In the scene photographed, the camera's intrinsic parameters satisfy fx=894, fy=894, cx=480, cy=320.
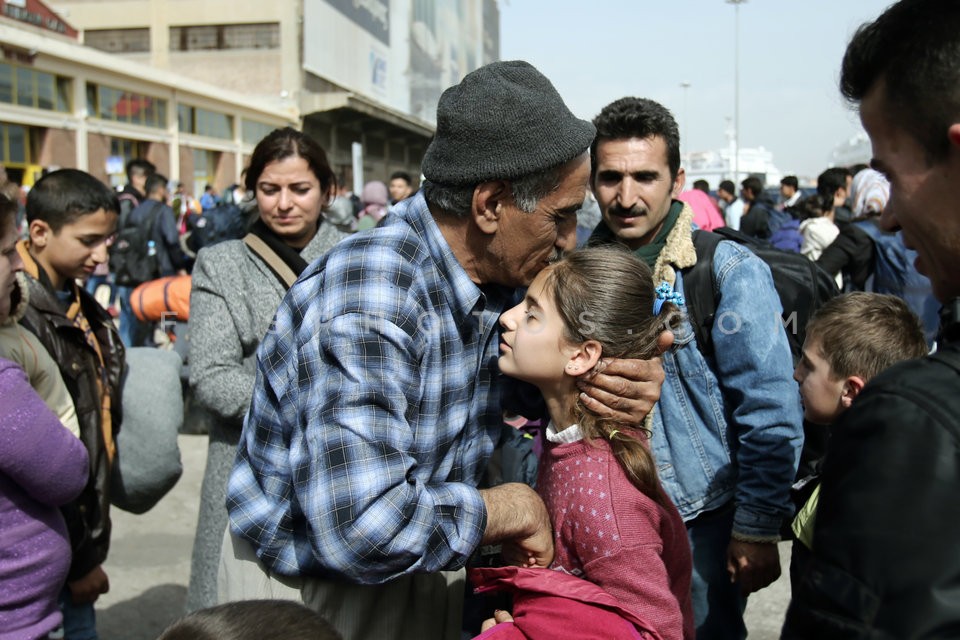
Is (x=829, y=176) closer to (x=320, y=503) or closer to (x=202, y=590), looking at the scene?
(x=202, y=590)

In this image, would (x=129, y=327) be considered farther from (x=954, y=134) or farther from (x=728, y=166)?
(x=728, y=166)

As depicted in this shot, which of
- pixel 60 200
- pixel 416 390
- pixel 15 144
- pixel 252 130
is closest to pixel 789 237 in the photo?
pixel 60 200

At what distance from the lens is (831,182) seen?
7.80m

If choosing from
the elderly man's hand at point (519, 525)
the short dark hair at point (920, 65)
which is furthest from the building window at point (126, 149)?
the short dark hair at point (920, 65)

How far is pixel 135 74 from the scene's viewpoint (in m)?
22.7

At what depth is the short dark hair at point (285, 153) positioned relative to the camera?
3.42 metres

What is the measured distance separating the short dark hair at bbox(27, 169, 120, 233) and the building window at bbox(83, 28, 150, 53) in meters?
35.6

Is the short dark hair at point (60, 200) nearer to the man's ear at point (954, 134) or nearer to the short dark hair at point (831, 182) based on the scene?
the man's ear at point (954, 134)

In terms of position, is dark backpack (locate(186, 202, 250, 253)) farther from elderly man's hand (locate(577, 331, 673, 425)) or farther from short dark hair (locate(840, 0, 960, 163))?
short dark hair (locate(840, 0, 960, 163))

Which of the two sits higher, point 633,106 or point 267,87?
point 267,87

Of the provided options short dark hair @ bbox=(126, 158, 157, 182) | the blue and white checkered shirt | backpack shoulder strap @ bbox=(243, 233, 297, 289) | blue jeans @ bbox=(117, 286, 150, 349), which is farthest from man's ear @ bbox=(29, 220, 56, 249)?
short dark hair @ bbox=(126, 158, 157, 182)

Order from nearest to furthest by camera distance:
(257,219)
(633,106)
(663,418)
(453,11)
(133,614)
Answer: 1. (663,418)
2. (633,106)
3. (257,219)
4. (133,614)
5. (453,11)

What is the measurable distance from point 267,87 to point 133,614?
31.5 meters

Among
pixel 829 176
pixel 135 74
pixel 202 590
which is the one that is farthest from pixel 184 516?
pixel 135 74
